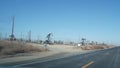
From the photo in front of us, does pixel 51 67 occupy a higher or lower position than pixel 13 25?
lower

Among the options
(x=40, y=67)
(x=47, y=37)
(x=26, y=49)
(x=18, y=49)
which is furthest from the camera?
(x=47, y=37)

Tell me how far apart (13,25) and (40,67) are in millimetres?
34033

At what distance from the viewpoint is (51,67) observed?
16.1 metres

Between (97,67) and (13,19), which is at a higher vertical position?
(13,19)

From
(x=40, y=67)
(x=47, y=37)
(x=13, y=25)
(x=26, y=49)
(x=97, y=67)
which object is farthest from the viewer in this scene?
(x=47, y=37)

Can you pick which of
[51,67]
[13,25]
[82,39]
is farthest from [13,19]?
[82,39]

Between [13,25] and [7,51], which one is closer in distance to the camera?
[7,51]

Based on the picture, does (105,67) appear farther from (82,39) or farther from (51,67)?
(82,39)

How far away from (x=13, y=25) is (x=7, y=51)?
1810cm

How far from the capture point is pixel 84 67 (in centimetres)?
1677

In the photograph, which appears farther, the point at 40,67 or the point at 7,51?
the point at 7,51

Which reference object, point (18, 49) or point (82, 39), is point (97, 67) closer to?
point (18, 49)

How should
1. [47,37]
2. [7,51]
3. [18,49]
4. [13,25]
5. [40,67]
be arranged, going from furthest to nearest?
[47,37] < [13,25] < [18,49] < [7,51] < [40,67]

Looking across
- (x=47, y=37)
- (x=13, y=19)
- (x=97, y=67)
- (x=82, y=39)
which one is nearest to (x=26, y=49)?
(x=13, y=19)
